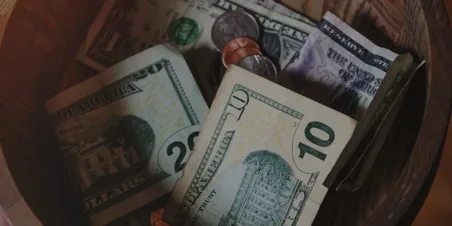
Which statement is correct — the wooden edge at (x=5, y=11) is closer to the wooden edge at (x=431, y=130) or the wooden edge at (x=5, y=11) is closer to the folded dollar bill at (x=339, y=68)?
the folded dollar bill at (x=339, y=68)

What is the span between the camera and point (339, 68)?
0.73 m

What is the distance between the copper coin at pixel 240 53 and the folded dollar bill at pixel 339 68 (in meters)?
0.07

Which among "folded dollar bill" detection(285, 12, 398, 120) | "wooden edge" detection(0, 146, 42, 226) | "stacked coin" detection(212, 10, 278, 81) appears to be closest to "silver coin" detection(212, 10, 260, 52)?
"stacked coin" detection(212, 10, 278, 81)

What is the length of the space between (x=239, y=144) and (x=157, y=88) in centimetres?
15

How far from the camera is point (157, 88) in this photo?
73 centimetres

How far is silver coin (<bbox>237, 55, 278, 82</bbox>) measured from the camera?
76 centimetres

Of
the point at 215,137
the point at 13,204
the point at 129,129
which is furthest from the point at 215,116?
the point at 13,204

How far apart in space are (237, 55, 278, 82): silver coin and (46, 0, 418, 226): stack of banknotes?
0.06 ft

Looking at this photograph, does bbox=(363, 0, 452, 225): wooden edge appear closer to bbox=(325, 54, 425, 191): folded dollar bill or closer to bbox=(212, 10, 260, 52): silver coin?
bbox=(325, 54, 425, 191): folded dollar bill

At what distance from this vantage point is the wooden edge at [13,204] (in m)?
0.53

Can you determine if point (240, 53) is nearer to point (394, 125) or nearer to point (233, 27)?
point (233, 27)

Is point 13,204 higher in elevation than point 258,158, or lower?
lower

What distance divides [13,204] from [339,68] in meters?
0.44

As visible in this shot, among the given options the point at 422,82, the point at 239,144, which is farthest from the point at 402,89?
the point at 239,144
